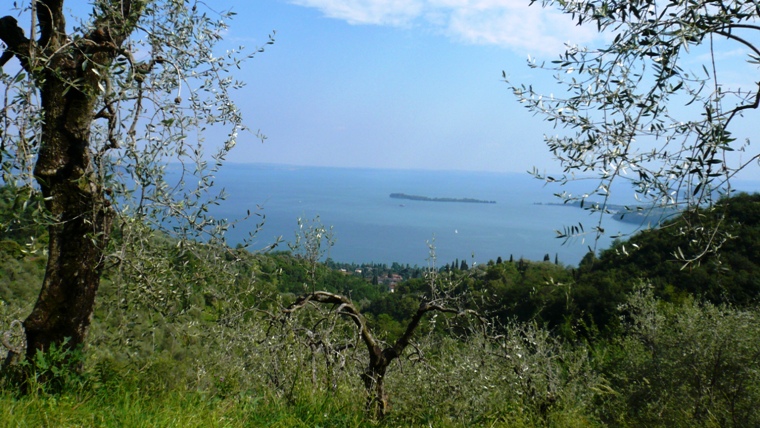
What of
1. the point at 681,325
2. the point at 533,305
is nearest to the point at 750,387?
the point at 681,325

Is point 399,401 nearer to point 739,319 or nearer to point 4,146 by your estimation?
point 4,146

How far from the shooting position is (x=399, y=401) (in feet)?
18.8

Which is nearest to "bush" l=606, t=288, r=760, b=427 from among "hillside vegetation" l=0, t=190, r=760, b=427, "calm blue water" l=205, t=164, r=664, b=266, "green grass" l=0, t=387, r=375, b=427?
"hillside vegetation" l=0, t=190, r=760, b=427

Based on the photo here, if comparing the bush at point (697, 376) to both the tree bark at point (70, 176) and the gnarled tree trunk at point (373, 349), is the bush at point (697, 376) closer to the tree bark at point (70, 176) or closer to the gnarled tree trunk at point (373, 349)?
the gnarled tree trunk at point (373, 349)

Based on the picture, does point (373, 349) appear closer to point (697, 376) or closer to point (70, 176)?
point (70, 176)

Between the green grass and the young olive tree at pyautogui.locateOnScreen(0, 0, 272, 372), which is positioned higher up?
the young olive tree at pyautogui.locateOnScreen(0, 0, 272, 372)

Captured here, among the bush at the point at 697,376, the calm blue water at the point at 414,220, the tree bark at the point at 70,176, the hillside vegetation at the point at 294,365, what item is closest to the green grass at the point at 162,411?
the hillside vegetation at the point at 294,365

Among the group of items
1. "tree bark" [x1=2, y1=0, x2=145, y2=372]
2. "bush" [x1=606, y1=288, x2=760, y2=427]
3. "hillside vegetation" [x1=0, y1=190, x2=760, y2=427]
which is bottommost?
"bush" [x1=606, y1=288, x2=760, y2=427]

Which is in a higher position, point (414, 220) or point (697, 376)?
point (697, 376)

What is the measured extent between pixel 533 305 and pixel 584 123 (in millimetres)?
20596

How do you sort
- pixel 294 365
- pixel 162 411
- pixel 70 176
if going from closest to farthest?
pixel 162 411, pixel 70 176, pixel 294 365

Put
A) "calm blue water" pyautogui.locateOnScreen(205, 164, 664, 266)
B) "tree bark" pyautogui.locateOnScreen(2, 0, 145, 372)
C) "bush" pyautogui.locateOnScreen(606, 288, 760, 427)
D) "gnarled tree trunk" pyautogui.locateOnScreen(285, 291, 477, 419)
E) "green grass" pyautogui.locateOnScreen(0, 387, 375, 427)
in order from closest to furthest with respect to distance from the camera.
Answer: "green grass" pyautogui.locateOnScreen(0, 387, 375, 427), "tree bark" pyautogui.locateOnScreen(2, 0, 145, 372), "gnarled tree trunk" pyautogui.locateOnScreen(285, 291, 477, 419), "bush" pyautogui.locateOnScreen(606, 288, 760, 427), "calm blue water" pyautogui.locateOnScreen(205, 164, 664, 266)

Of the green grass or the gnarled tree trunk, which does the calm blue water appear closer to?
the gnarled tree trunk

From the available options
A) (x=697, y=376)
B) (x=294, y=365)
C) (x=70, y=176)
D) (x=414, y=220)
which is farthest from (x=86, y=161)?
(x=414, y=220)
